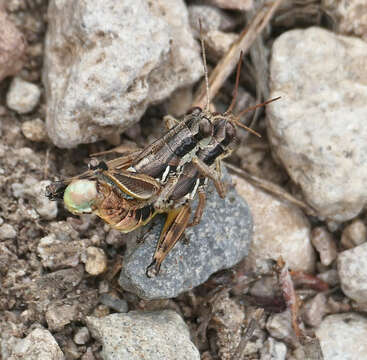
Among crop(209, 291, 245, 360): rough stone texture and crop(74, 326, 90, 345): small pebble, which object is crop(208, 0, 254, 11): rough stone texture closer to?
crop(209, 291, 245, 360): rough stone texture

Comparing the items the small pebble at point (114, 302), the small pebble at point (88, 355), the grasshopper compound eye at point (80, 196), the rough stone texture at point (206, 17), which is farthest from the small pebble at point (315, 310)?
the rough stone texture at point (206, 17)

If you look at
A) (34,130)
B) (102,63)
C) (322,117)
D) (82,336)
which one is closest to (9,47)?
(34,130)

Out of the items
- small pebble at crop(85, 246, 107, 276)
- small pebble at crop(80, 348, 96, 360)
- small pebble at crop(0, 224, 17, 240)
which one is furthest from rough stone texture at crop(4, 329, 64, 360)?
small pebble at crop(0, 224, 17, 240)

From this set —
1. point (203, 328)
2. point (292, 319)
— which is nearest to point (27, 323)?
point (203, 328)

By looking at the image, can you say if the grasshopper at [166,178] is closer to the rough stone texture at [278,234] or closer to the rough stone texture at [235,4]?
Answer: the rough stone texture at [278,234]

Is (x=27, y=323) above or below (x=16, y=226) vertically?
below

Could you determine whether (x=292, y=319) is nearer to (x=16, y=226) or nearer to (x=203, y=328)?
(x=203, y=328)

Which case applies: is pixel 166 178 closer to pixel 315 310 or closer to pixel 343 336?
pixel 315 310
